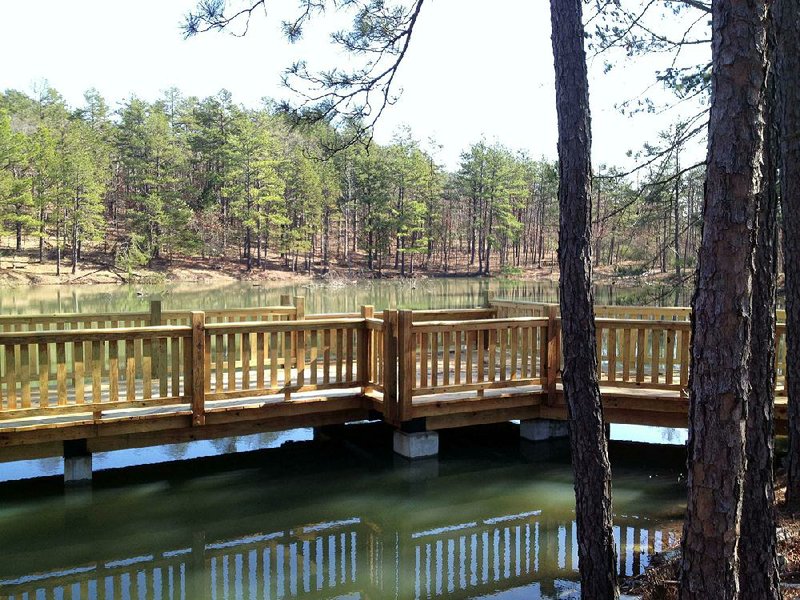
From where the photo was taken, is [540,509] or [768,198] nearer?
[768,198]

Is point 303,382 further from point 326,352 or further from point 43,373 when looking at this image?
point 43,373

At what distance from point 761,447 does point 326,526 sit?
3.72 m

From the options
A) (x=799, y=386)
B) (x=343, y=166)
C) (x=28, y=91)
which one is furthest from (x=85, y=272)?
(x=799, y=386)

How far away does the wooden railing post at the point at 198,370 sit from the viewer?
22.6 feet

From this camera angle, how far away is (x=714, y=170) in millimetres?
2451

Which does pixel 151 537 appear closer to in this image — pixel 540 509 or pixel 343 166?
pixel 540 509

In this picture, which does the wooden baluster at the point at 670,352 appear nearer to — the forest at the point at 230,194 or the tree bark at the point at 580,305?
the tree bark at the point at 580,305

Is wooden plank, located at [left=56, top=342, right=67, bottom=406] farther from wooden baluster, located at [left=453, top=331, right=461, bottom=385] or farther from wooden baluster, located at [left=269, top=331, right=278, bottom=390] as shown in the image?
wooden baluster, located at [left=453, top=331, right=461, bottom=385]

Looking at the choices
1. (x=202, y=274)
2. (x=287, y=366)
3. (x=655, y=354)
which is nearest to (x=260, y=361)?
(x=287, y=366)

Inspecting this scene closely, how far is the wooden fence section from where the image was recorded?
21.3ft

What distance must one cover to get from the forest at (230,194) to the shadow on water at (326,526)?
3098 cm

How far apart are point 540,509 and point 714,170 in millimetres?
4678

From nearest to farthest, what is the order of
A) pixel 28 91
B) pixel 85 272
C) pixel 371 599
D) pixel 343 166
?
pixel 371 599 → pixel 85 272 → pixel 343 166 → pixel 28 91

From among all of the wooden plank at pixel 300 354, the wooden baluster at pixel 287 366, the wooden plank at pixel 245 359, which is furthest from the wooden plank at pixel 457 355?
the wooden plank at pixel 245 359
